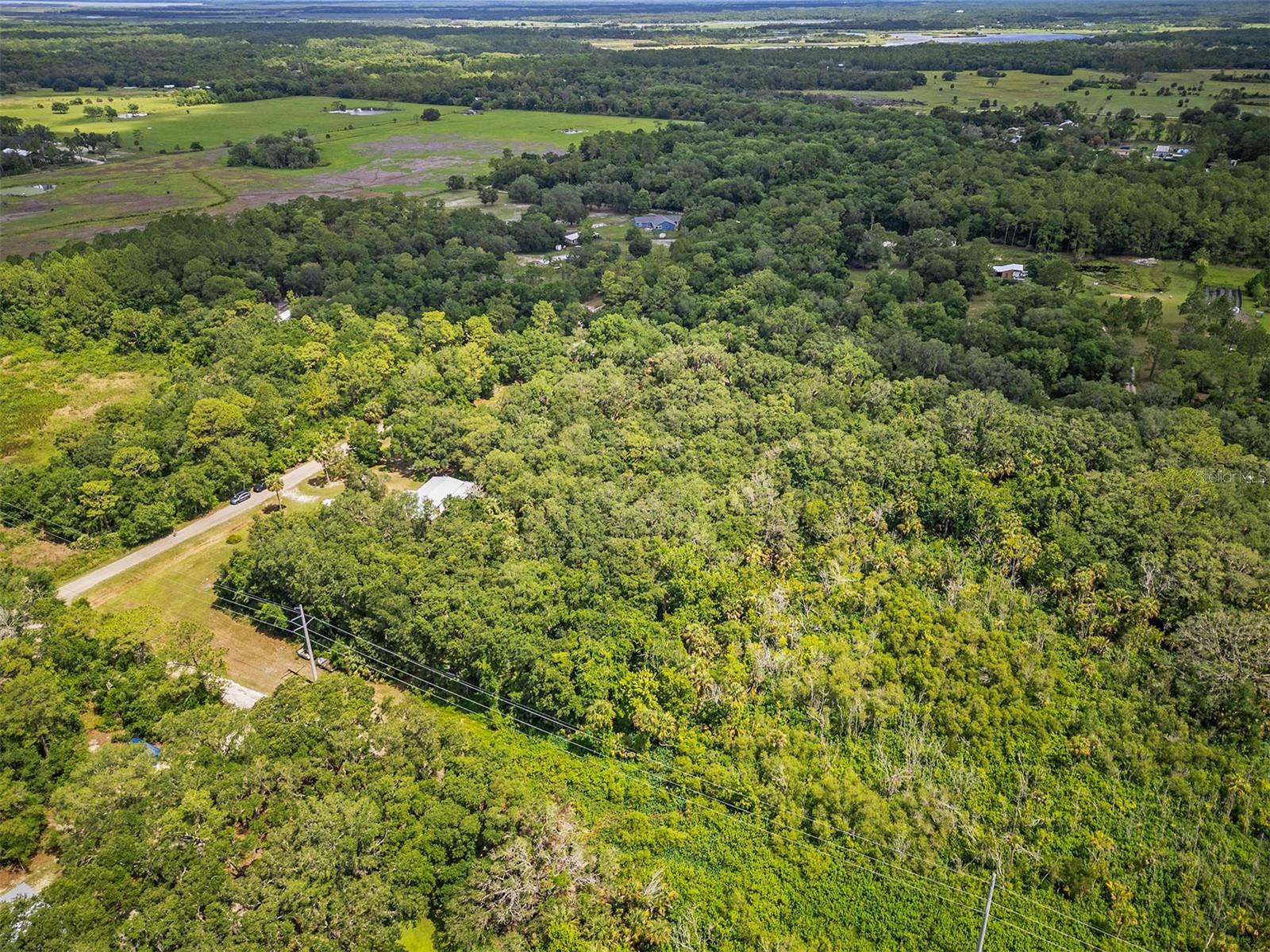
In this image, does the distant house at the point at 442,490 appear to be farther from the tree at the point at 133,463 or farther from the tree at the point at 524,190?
the tree at the point at 524,190

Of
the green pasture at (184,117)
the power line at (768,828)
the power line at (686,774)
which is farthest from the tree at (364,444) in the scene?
the green pasture at (184,117)

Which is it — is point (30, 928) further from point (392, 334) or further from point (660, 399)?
point (392, 334)

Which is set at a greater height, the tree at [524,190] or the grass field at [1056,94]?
the grass field at [1056,94]

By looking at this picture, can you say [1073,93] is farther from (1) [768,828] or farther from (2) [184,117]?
(2) [184,117]

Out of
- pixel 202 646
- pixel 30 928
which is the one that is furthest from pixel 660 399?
pixel 30 928

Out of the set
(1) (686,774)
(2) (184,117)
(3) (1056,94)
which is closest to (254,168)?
(2) (184,117)
